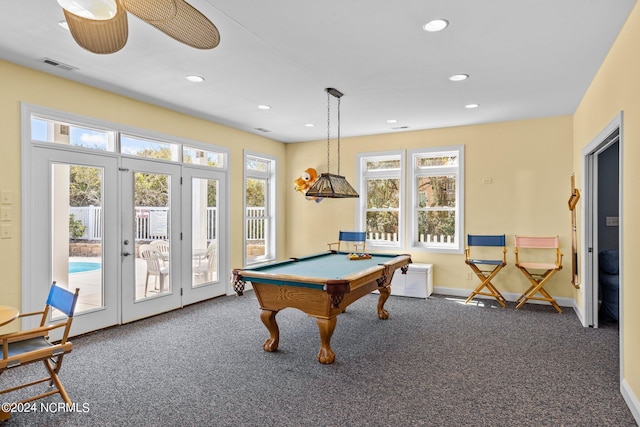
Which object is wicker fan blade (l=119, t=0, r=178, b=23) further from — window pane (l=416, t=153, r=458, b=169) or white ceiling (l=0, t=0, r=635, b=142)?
window pane (l=416, t=153, r=458, b=169)

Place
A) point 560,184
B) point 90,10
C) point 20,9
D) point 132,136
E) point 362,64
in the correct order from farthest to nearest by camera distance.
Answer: point 560,184 → point 132,136 → point 362,64 → point 20,9 → point 90,10

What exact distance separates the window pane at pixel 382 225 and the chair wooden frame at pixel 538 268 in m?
1.93

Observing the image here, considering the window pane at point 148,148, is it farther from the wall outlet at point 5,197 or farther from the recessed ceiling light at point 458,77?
the recessed ceiling light at point 458,77

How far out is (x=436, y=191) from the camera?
251 inches

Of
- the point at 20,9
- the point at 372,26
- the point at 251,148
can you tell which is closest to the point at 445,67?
the point at 372,26

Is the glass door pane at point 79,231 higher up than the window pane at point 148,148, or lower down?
lower down

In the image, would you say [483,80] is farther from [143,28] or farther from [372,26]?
[143,28]

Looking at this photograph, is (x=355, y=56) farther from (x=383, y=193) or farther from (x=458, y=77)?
(x=383, y=193)

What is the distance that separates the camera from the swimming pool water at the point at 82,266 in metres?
4.09

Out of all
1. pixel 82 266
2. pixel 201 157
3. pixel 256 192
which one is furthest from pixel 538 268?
pixel 82 266

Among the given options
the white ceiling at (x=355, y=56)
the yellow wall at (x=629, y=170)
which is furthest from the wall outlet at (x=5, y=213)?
the yellow wall at (x=629, y=170)

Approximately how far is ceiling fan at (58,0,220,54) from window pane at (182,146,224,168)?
3490mm

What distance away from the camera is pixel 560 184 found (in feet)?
17.9

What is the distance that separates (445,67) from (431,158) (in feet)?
9.44
